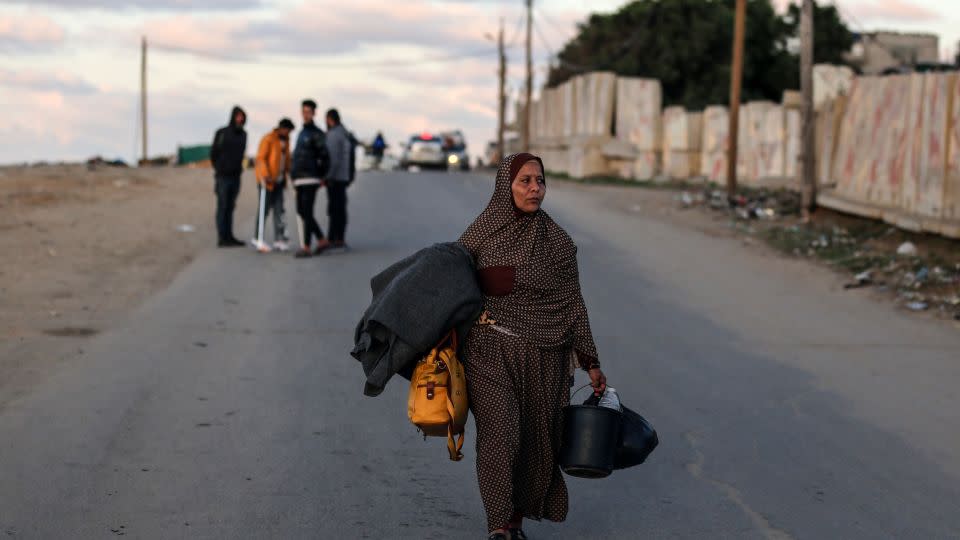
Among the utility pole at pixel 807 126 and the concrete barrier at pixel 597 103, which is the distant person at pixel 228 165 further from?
the concrete barrier at pixel 597 103

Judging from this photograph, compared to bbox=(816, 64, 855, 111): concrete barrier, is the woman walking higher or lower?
lower

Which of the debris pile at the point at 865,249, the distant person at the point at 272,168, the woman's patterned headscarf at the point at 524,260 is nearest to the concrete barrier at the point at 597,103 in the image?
the debris pile at the point at 865,249

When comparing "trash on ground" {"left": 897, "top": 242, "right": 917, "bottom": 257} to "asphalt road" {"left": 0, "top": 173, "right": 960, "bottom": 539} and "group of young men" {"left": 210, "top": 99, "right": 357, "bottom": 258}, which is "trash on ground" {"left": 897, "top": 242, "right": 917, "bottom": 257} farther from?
"group of young men" {"left": 210, "top": 99, "right": 357, "bottom": 258}

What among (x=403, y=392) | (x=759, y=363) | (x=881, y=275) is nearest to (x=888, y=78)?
(x=881, y=275)

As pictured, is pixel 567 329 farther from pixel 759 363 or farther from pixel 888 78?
pixel 888 78

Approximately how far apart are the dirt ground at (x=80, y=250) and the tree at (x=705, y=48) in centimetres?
2859

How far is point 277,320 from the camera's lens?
11633 millimetres

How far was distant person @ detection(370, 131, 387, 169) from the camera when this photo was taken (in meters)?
50.7

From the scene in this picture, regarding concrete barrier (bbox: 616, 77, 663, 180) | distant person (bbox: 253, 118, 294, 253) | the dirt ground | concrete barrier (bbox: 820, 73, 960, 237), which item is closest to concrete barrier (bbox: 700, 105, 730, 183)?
concrete barrier (bbox: 616, 77, 663, 180)

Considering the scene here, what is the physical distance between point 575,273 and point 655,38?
174ft

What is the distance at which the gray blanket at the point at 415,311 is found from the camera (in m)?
5.06

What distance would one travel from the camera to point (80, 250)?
55.6 ft

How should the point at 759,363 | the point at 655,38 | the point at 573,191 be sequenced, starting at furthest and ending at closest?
the point at 655,38 < the point at 573,191 < the point at 759,363

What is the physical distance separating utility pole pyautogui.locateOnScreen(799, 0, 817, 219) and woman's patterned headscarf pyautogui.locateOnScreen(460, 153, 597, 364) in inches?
645
